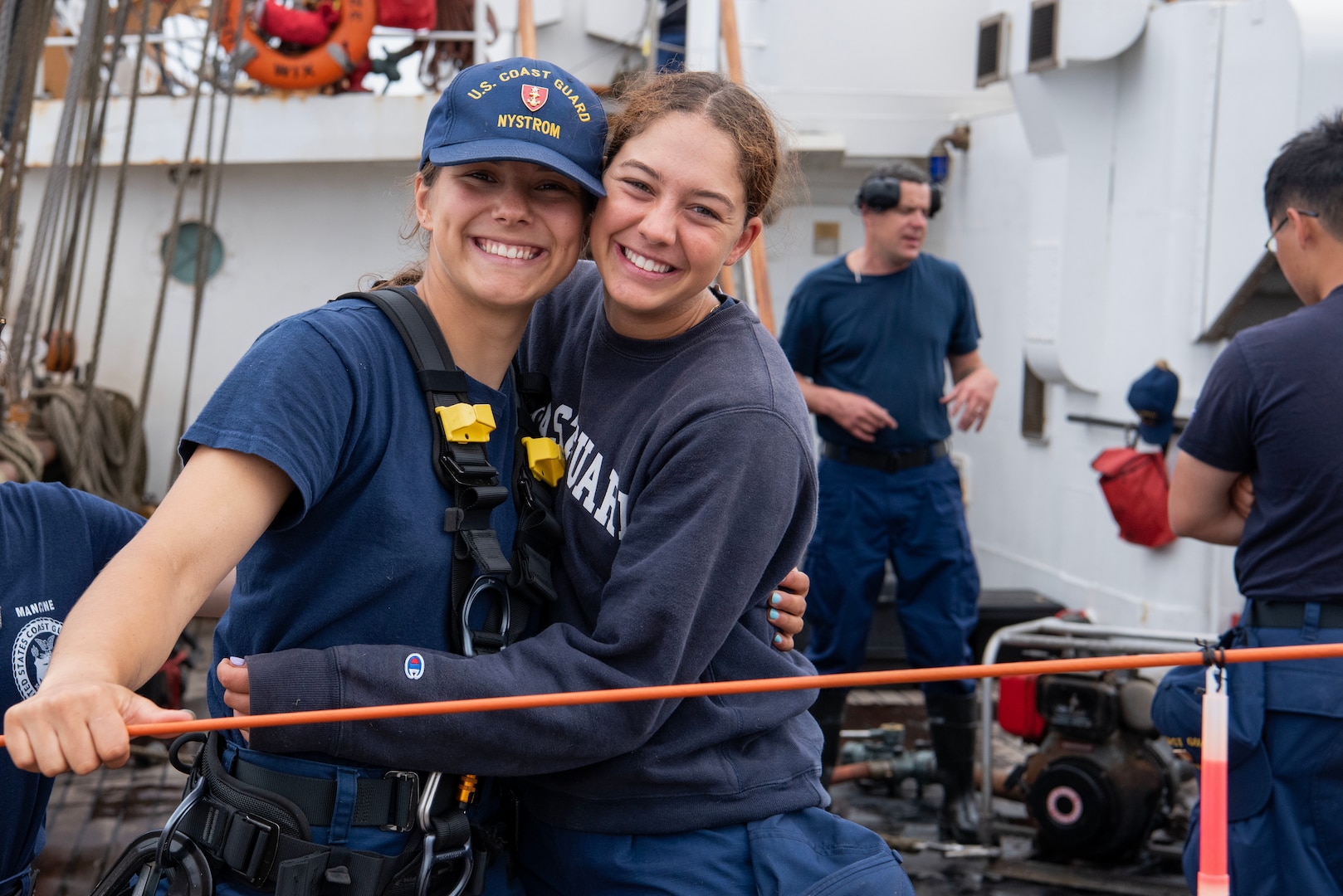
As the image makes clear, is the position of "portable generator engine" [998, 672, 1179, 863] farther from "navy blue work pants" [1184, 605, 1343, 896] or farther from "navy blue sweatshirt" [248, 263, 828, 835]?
"navy blue sweatshirt" [248, 263, 828, 835]

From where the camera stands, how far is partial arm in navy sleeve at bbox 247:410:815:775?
1.68 metres

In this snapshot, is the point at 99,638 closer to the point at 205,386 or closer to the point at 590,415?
the point at 590,415

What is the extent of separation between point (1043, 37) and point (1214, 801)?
530 centimetres

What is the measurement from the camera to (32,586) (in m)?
2.22

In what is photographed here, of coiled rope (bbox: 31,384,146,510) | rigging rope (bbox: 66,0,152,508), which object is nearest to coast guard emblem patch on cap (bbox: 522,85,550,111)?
rigging rope (bbox: 66,0,152,508)

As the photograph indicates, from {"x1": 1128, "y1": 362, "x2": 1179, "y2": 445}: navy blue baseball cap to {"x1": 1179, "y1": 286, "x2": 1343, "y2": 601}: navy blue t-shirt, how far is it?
311 cm

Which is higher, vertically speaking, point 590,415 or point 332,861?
point 590,415

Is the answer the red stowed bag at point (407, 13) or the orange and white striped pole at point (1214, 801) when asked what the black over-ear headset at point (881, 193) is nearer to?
the orange and white striped pole at point (1214, 801)

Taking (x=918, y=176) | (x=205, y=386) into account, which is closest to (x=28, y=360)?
(x=205, y=386)

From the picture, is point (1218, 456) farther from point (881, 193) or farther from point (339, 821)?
point (881, 193)

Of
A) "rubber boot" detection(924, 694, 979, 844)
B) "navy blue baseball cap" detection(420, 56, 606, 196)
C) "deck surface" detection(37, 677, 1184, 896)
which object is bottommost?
"deck surface" detection(37, 677, 1184, 896)

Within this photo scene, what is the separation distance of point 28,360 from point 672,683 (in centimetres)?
547

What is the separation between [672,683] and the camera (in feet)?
5.83

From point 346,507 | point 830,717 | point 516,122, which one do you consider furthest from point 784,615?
point 830,717
